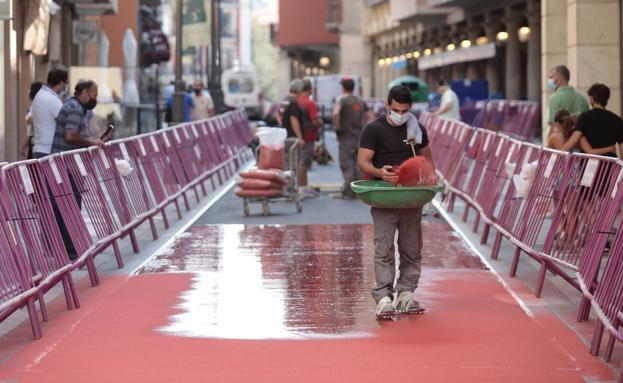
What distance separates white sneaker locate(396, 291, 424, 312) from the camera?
1161 cm

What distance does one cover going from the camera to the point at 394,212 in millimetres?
11664

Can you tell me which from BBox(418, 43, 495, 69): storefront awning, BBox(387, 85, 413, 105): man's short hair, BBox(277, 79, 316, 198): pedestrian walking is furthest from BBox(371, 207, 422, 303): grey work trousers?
BBox(418, 43, 495, 69): storefront awning

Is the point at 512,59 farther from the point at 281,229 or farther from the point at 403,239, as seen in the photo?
the point at 403,239

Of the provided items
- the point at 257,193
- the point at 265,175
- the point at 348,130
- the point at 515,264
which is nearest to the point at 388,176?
the point at 515,264

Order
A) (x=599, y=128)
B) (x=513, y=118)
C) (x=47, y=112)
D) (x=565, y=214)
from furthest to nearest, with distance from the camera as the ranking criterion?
(x=513, y=118) → (x=47, y=112) → (x=599, y=128) → (x=565, y=214)

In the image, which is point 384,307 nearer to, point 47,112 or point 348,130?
point 47,112

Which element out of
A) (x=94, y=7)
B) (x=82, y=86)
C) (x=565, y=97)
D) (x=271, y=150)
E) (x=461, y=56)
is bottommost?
(x=271, y=150)

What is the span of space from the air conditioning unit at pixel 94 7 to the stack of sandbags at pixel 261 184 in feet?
60.8

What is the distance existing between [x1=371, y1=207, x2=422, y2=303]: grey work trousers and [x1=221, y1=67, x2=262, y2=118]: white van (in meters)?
69.1

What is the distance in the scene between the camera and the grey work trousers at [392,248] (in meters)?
11.6

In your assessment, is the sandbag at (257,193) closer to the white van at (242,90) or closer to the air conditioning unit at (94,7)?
the air conditioning unit at (94,7)

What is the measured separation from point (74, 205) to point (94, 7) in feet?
92.4

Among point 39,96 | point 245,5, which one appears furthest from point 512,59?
point 245,5

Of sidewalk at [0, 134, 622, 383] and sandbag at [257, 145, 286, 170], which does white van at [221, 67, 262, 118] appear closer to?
sandbag at [257, 145, 286, 170]
